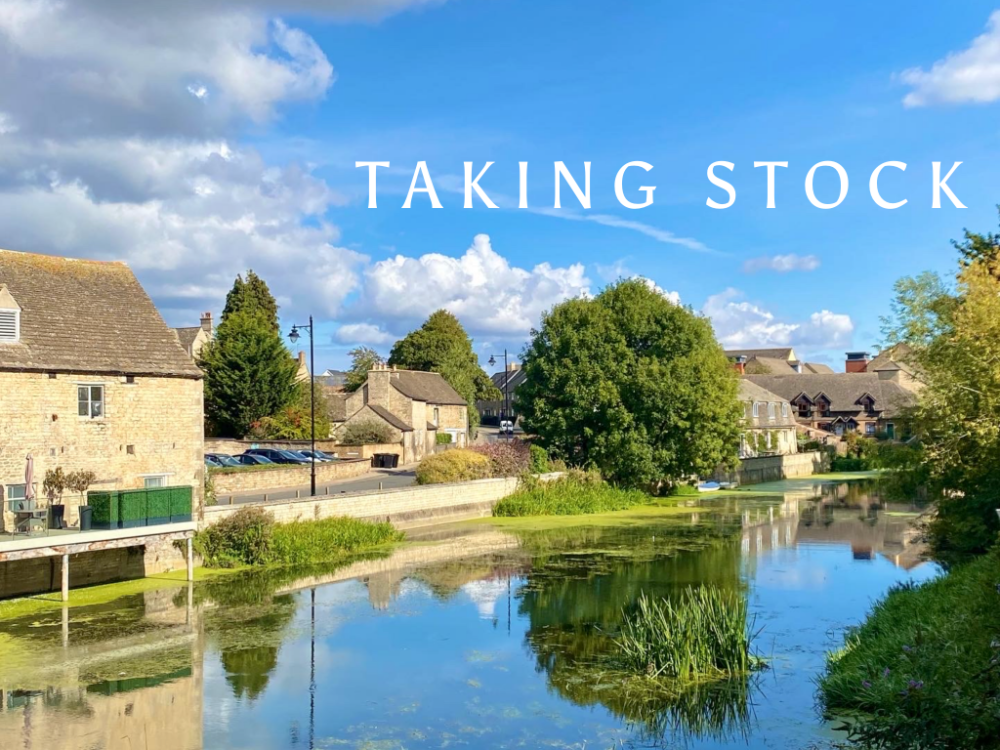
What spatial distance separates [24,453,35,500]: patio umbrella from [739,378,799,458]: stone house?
1877 inches

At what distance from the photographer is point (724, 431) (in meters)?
45.2

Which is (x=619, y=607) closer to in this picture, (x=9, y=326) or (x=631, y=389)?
(x=9, y=326)

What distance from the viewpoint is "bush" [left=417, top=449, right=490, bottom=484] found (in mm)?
38156

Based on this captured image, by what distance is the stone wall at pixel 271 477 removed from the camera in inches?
1463

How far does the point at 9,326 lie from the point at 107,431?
3513 mm

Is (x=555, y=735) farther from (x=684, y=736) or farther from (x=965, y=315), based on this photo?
(x=965, y=315)

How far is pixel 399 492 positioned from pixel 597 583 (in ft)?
38.7

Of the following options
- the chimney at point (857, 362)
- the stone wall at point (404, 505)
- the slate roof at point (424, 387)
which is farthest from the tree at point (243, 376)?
the chimney at point (857, 362)

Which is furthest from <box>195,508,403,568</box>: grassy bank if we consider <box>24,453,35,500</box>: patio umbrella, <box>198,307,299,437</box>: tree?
<box>198,307,299,437</box>: tree

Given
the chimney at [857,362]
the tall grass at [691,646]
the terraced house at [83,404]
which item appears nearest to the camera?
the tall grass at [691,646]

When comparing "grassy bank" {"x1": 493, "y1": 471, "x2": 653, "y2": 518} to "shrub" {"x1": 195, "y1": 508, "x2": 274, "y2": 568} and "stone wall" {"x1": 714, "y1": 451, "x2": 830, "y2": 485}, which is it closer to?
"stone wall" {"x1": 714, "y1": 451, "x2": 830, "y2": 485}

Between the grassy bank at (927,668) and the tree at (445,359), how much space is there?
188 ft

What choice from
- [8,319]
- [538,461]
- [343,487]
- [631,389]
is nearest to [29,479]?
[8,319]

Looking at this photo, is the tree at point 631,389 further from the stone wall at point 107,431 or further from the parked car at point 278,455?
the stone wall at point 107,431
